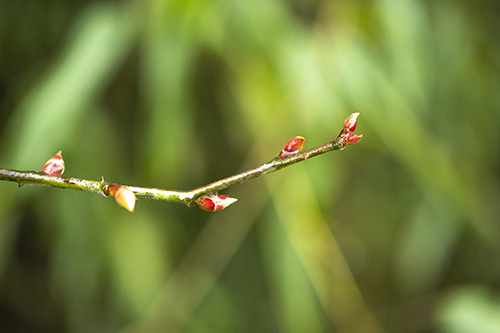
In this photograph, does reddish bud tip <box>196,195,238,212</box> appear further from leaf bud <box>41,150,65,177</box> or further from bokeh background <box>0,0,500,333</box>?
bokeh background <box>0,0,500,333</box>

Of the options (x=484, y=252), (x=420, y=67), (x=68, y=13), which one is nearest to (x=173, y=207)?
(x=68, y=13)

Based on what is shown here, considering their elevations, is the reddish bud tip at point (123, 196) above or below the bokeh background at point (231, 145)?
below

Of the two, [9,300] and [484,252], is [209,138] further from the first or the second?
[484,252]

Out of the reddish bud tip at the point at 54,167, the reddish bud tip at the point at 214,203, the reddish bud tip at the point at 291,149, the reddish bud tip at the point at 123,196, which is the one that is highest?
the reddish bud tip at the point at 291,149

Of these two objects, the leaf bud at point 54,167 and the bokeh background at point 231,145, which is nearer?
the leaf bud at point 54,167

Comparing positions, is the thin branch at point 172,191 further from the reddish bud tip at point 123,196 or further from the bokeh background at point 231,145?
the bokeh background at point 231,145

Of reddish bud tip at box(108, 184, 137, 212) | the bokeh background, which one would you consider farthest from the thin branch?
the bokeh background

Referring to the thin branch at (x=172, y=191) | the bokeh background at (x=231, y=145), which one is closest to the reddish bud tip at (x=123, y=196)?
the thin branch at (x=172, y=191)

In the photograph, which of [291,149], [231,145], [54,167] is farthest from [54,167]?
[231,145]
